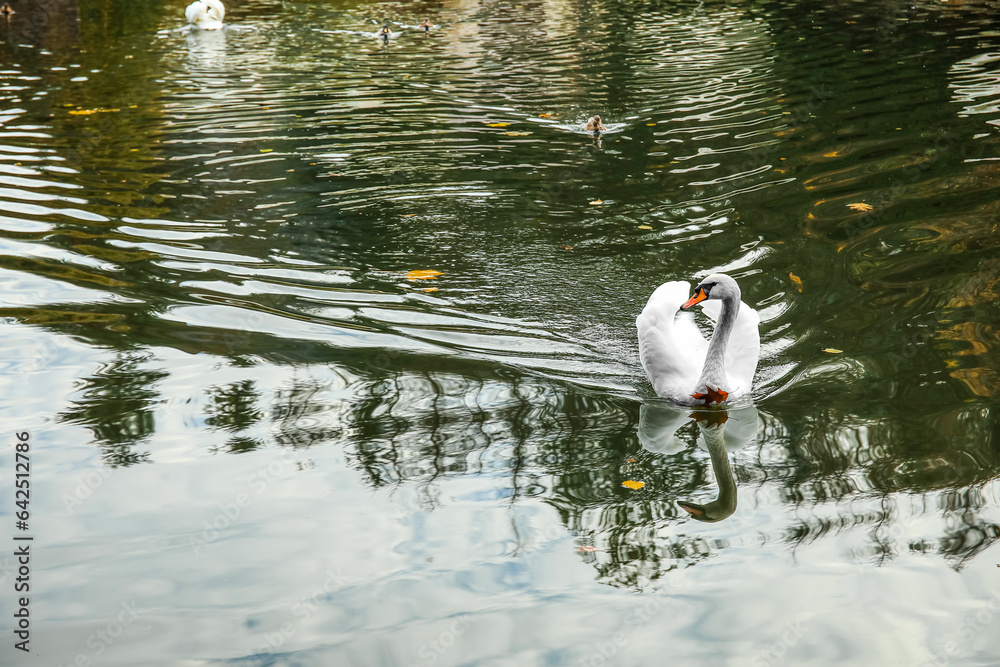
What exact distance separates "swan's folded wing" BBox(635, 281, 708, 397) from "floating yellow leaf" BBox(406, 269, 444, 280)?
2078mm

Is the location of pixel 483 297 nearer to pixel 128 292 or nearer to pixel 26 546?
pixel 128 292

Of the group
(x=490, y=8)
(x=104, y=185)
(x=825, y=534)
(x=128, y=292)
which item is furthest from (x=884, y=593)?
(x=490, y=8)

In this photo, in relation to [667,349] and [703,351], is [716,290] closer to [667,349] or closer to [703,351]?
[667,349]

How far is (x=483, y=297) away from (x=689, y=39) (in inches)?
487

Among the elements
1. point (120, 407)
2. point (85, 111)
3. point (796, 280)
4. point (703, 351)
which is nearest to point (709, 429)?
point (703, 351)

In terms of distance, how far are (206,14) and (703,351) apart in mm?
17494

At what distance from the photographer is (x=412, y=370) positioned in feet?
20.4

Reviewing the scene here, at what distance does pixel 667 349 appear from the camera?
5.99 meters

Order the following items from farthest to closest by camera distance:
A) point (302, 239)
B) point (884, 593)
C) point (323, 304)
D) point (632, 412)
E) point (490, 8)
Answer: point (490, 8) < point (302, 239) < point (323, 304) < point (632, 412) < point (884, 593)

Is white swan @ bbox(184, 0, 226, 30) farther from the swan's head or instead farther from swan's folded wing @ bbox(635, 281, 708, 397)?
the swan's head

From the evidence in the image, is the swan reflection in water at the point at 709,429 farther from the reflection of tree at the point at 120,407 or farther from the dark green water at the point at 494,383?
the reflection of tree at the point at 120,407

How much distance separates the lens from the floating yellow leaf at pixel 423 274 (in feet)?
25.0

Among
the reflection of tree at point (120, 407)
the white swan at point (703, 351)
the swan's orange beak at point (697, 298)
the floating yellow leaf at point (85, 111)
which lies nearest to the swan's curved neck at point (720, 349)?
the white swan at point (703, 351)

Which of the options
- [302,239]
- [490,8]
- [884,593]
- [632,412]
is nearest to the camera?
[884,593]
